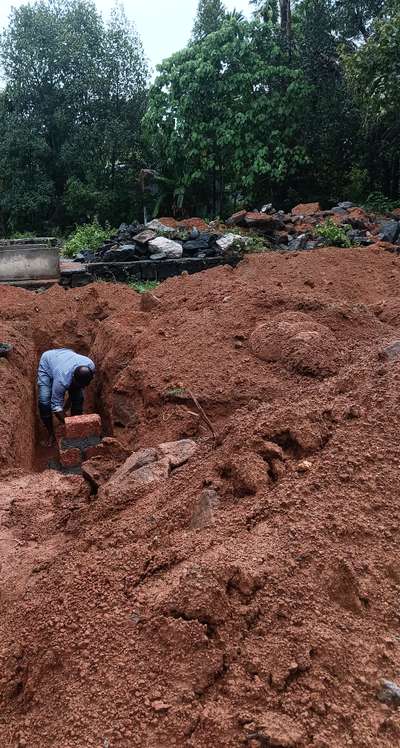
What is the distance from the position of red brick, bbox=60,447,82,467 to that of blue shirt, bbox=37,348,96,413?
0.86m

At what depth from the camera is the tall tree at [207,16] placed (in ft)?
73.7

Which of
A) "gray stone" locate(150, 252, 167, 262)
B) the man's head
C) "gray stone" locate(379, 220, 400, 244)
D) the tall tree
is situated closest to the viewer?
the man's head

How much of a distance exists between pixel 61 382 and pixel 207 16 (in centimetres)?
2217

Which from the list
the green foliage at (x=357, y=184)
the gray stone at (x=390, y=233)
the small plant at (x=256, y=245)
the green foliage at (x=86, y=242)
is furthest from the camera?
the green foliage at (x=357, y=184)

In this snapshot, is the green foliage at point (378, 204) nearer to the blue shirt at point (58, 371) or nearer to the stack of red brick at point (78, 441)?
the blue shirt at point (58, 371)

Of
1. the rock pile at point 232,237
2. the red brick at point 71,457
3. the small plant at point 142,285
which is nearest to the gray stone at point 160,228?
the rock pile at point 232,237

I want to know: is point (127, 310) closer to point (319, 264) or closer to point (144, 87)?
point (319, 264)

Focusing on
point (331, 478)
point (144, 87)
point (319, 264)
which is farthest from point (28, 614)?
point (144, 87)

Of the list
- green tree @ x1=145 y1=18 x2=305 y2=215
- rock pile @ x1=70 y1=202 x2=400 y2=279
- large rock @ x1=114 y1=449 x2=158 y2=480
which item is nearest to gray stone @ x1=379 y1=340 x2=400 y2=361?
large rock @ x1=114 y1=449 x2=158 y2=480

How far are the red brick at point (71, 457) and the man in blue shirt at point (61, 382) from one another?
2.38 feet

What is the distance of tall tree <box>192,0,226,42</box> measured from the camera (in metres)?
22.5

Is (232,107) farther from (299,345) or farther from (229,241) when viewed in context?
(299,345)

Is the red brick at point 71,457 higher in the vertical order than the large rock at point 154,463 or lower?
lower

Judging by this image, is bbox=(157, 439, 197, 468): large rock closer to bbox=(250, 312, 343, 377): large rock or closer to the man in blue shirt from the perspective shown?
bbox=(250, 312, 343, 377): large rock
